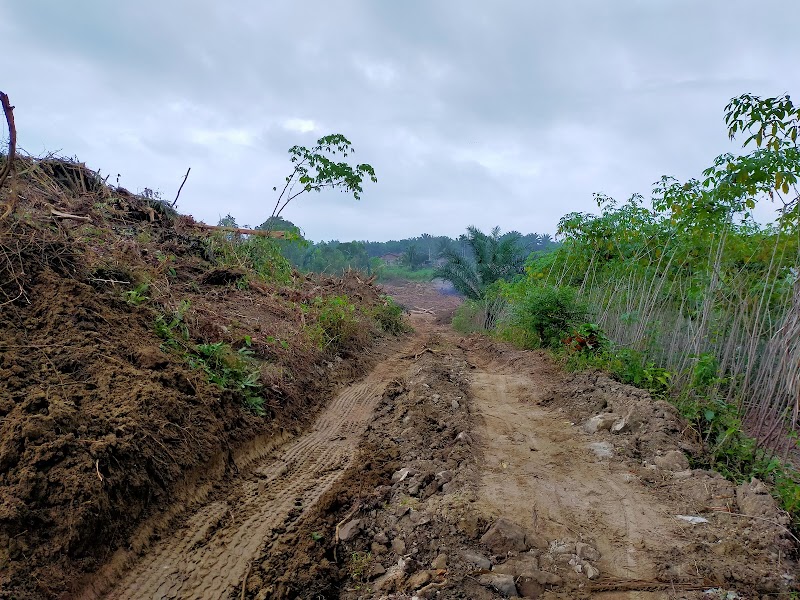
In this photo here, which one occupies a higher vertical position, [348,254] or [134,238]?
[348,254]

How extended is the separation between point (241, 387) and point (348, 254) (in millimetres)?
30316

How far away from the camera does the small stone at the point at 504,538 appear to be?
108 inches

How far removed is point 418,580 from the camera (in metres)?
2.56

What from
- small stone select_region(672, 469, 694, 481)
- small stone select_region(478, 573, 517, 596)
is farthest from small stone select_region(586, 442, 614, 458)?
small stone select_region(478, 573, 517, 596)

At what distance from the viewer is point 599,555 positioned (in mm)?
2717

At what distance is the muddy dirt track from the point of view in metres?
2.58

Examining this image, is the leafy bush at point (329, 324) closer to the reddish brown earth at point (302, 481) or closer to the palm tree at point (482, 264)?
the reddish brown earth at point (302, 481)

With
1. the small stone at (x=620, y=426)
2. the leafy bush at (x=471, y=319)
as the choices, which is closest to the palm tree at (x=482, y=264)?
the leafy bush at (x=471, y=319)

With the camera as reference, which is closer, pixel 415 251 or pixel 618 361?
pixel 618 361

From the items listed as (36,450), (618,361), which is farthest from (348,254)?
(36,450)

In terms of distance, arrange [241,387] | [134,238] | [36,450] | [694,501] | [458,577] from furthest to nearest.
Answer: [134,238] < [241,387] < [694,501] < [36,450] < [458,577]

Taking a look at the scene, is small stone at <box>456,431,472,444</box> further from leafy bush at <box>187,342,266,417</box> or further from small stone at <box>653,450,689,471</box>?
leafy bush at <box>187,342,266,417</box>

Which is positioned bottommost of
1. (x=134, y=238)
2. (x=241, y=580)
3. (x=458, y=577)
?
(x=241, y=580)

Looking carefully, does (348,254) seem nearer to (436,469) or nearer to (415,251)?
(415,251)
